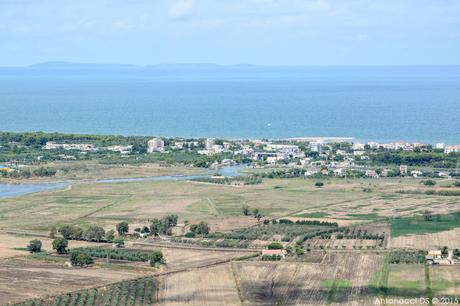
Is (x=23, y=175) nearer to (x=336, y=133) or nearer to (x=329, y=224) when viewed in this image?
(x=329, y=224)

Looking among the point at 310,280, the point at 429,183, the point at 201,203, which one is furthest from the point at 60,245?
the point at 429,183

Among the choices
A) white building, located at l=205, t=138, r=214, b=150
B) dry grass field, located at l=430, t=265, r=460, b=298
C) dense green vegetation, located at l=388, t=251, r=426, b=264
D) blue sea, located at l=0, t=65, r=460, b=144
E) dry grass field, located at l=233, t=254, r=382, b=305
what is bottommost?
dry grass field, located at l=233, t=254, r=382, b=305

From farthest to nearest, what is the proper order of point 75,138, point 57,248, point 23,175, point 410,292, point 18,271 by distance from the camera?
point 75,138 → point 23,175 → point 57,248 → point 18,271 → point 410,292

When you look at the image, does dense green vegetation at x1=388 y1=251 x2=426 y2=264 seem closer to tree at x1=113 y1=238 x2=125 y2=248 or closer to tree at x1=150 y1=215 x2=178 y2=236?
tree at x1=150 y1=215 x2=178 y2=236

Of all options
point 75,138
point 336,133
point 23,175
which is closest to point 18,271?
point 23,175

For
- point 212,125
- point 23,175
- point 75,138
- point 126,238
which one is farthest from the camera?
point 212,125

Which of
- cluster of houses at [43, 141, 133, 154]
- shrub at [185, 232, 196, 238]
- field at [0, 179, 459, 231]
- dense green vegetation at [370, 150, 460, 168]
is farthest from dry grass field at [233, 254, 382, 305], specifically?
cluster of houses at [43, 141, 133, 154]

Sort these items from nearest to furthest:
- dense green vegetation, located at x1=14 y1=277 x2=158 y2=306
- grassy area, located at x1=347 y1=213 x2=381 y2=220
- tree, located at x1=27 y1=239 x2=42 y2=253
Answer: dense green vegetation, located at x1=14 y1=277 x2=158 y2=306
tree, located at x1=27 y1=239 x2=42 y2=253
grassy area, located at x1=347 y1=213 x2=381 y2=220

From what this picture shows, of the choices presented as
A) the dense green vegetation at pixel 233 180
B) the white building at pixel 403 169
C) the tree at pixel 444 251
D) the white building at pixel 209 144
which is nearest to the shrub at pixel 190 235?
the tree at pixel 444 251

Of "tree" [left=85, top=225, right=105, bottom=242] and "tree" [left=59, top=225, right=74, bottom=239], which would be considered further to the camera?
"tree" [left=59, top=225, right=74, bottom=239]
